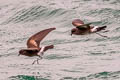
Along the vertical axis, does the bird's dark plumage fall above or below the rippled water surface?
above

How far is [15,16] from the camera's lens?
3112 centimetres

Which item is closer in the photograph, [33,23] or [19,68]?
[19,68]

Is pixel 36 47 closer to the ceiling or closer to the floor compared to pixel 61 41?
closer to the ceiling

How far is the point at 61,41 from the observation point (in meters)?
26.7

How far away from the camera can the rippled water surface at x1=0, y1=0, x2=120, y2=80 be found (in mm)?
21703

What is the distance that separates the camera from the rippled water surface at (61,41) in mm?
21703

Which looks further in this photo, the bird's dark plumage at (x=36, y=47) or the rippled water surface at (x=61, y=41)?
the rippled water surface at (x=61, y=41)

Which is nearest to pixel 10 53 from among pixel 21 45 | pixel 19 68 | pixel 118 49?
pixel 21 45

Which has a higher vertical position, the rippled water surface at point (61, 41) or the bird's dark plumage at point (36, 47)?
the bird's dark plumage at point (36, 47)

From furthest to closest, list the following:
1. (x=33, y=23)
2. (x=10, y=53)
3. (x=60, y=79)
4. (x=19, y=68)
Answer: (x=33, y=23), (x=10, y=53), (x=19, y=68), (x=60, y=79)

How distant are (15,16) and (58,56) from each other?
290 inches

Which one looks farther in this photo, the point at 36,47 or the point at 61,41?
the point at 61,41

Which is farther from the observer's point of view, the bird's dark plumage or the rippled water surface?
the rippled water surface

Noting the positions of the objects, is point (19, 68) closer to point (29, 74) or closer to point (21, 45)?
point (29, 74)
